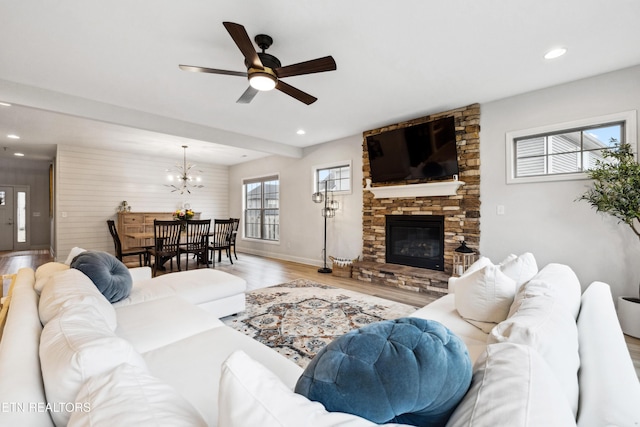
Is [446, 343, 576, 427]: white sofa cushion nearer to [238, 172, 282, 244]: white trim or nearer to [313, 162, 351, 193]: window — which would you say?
[313, 162, 351, 193]: window

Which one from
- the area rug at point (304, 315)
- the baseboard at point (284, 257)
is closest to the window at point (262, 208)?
the baseboard at point (284, 257)

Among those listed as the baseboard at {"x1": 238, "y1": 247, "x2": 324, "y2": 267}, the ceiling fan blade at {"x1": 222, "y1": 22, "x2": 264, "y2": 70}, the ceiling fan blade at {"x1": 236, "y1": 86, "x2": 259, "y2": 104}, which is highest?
the ceiling fan blade at {"x1": 222, "y1": 22, "x2": 264, "y2": 70}

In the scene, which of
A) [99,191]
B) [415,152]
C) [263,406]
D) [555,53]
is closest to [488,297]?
[263,406]

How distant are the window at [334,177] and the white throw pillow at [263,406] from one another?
5017 millimetres

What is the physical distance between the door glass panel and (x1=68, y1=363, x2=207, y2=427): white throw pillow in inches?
446

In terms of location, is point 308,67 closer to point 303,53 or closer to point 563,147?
point 303,53

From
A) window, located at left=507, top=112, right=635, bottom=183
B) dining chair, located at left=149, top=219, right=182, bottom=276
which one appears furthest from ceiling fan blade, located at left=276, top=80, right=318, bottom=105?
dining chair, located at left=149, top=219, right=182, bottom=276

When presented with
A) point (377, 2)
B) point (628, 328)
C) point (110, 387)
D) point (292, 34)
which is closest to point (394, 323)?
point (110, 387)

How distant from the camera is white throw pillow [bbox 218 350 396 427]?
52 cm

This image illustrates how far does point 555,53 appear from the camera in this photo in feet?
8.59

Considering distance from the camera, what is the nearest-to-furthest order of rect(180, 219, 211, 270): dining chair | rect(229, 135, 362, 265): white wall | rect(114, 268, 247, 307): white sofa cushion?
rect(114, 268, 247, 307): white sofa cushion → rect(180, 219, 211, 270): dining chair → rect(229, 135, 362, 265): white wall

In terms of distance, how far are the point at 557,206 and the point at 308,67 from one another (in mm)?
3291

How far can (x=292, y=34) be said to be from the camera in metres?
2.37

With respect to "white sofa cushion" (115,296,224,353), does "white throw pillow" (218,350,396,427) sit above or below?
above
